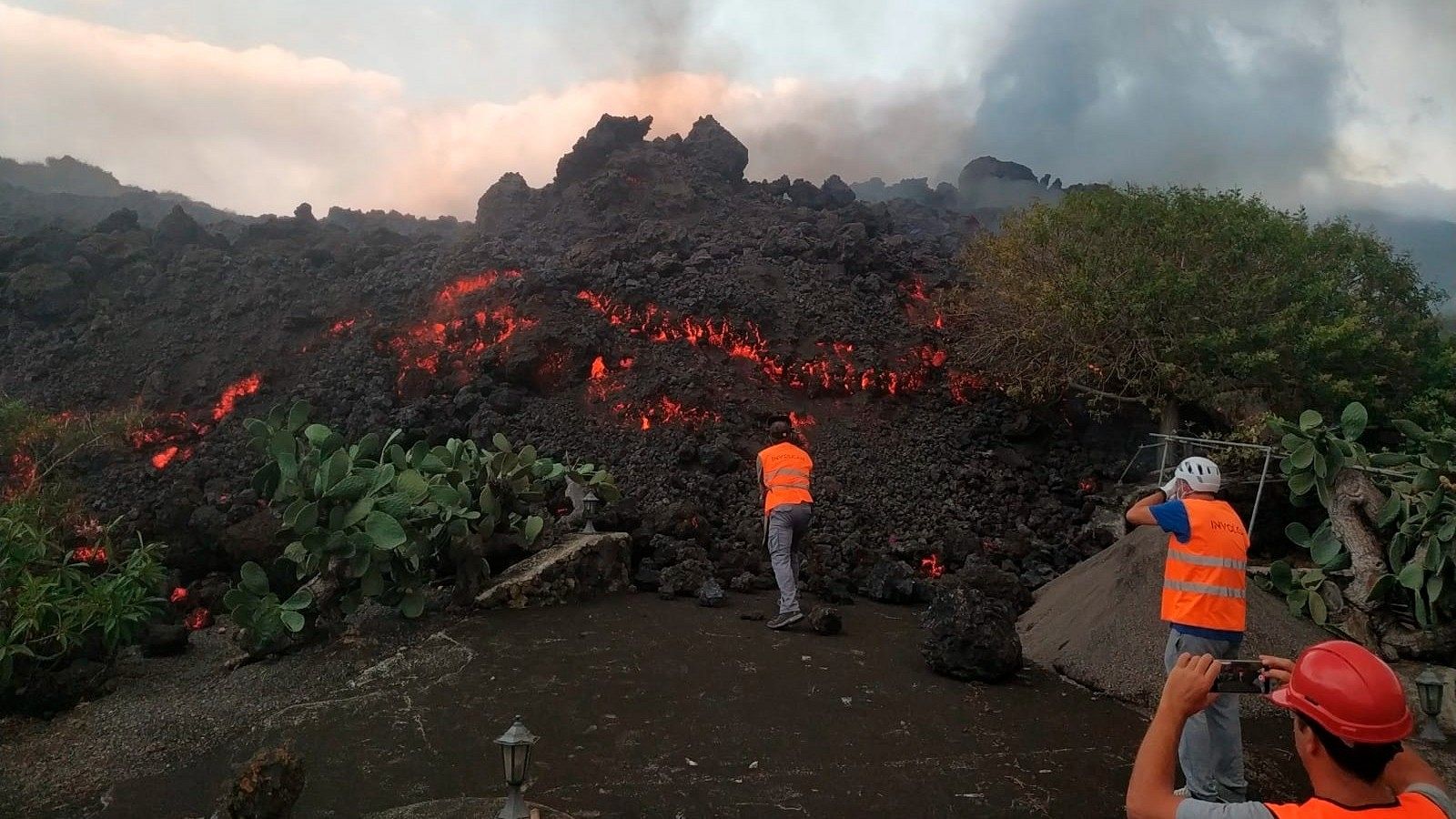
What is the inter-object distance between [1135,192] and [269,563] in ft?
54.3

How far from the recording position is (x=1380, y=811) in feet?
5.43

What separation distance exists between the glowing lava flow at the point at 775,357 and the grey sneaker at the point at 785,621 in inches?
369

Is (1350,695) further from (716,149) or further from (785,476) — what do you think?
(716,149)

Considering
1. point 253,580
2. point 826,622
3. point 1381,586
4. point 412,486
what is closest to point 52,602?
point 253,580

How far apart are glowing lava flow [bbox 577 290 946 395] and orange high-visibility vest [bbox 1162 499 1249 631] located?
1293 cm

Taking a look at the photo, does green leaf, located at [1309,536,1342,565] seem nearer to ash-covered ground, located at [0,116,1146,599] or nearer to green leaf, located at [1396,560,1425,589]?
green leaf, located at [1396,560,1425,589]

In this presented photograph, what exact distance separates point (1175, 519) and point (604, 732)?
3765 millimetres

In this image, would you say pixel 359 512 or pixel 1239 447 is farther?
pixel 1239 447

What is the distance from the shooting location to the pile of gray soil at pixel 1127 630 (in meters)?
6.44

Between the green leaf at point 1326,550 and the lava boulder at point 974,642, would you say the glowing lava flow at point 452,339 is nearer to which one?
the lava boulder at point 974,642

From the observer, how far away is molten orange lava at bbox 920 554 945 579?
1168 cm

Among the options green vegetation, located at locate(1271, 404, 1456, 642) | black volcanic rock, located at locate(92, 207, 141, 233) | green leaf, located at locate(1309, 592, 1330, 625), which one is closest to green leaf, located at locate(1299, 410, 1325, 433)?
green vegetation, located at locate(1271, 404, 1456, 642)

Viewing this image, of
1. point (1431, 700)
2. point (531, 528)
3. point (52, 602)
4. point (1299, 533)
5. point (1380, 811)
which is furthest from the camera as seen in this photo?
point (531, 528)

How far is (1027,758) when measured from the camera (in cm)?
502
